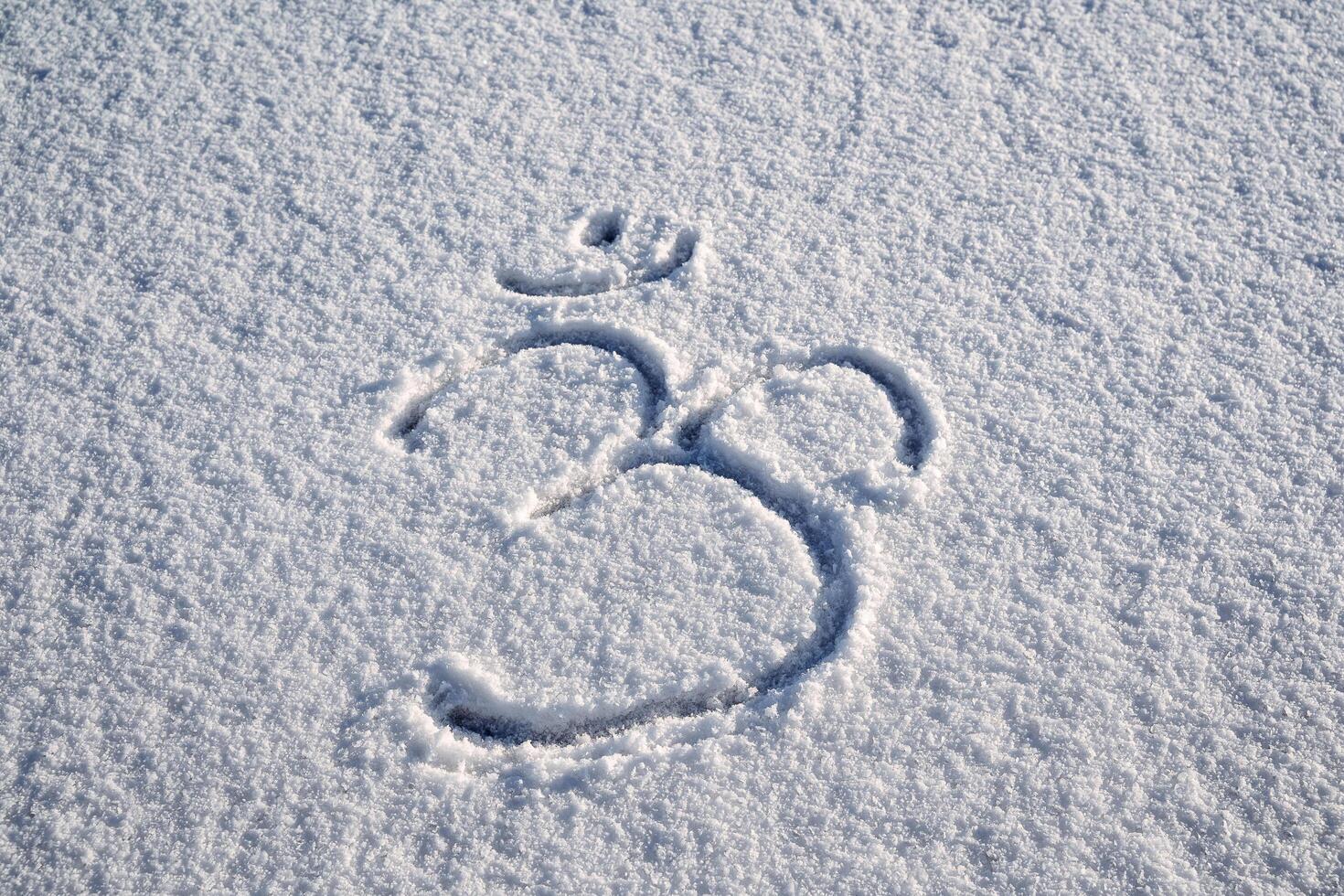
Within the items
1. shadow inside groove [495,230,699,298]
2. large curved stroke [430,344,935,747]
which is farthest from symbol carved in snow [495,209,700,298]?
large curved stroke [430,344,935,747]

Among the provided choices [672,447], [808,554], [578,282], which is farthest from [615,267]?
[808,554]

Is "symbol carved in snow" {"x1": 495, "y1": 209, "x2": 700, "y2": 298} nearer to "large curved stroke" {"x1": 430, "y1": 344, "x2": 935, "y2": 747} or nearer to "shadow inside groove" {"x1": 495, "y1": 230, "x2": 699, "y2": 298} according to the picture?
"shadow inside groove" {"x1": 495, "y1": 230, "x2": 699, "y2": 298}

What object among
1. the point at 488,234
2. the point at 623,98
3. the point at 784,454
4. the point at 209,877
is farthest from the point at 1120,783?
the point at 623,98

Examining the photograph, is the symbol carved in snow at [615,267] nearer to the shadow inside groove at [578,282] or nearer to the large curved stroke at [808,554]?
the shadow inside groove at [578,282]

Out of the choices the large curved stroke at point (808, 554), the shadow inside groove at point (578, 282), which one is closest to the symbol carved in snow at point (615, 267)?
the shadow inside groove at point (578, 282)

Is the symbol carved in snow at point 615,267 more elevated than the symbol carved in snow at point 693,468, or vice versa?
the symbol carved in snow at point 615,267

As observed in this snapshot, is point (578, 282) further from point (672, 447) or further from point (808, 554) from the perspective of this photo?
point (808, 554)

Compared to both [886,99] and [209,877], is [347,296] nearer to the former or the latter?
[209,877]
